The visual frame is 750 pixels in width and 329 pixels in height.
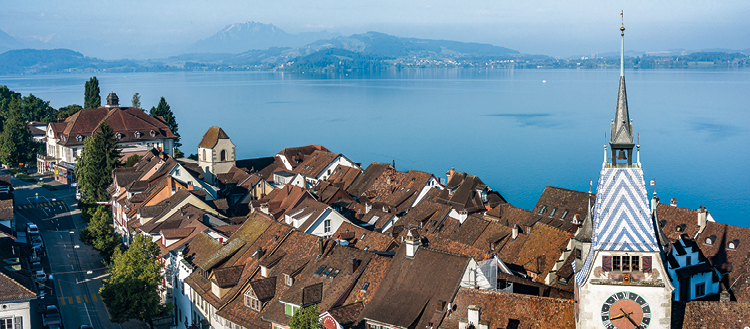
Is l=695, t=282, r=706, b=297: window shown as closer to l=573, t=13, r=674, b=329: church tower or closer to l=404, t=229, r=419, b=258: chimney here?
l=573, t=13, r=674, b=329: church tower

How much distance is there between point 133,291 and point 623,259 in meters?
30.7

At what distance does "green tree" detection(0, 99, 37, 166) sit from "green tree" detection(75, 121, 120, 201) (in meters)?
33.9

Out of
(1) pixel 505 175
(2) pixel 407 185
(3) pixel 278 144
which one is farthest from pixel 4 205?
(3) pixel 278 144

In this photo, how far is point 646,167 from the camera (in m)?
122

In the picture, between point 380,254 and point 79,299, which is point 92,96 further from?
point 380,254

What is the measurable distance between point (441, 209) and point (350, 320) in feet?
97.2

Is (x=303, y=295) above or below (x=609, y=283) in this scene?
below

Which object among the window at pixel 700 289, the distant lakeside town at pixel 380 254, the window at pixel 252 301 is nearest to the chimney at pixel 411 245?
the distant lakeside town at pixel 380 254

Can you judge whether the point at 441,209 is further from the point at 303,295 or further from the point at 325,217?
the point at 303,295

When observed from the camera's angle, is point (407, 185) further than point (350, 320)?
Result: Yes

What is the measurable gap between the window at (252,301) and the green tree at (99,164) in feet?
171

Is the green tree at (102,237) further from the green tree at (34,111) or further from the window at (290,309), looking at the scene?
the green tree at (34,111)

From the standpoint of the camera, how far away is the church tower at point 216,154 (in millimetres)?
101125

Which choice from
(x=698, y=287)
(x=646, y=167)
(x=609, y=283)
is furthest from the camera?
(x=646, y=167)
